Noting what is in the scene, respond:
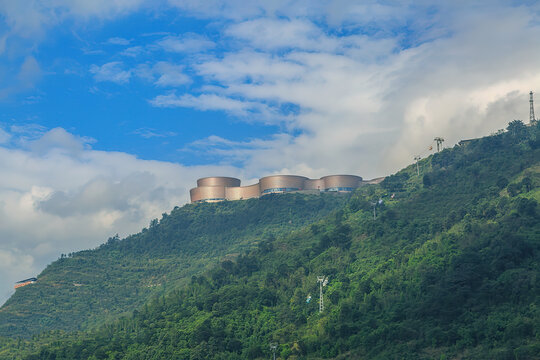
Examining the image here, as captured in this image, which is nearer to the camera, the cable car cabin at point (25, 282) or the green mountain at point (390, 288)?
the green mountain at point (390, 288)

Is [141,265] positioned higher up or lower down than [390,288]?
higher up

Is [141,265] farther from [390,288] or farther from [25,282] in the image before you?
[390,288]

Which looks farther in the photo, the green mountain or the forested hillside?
the forested hillside

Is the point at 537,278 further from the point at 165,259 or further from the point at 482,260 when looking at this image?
the point at 165,259

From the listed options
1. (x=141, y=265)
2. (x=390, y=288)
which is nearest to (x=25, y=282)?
(x=141, y=265)

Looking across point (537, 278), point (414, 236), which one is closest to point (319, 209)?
point (414, 236)

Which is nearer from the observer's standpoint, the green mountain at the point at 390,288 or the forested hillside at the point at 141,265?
the green mountain at the point at 390,288
